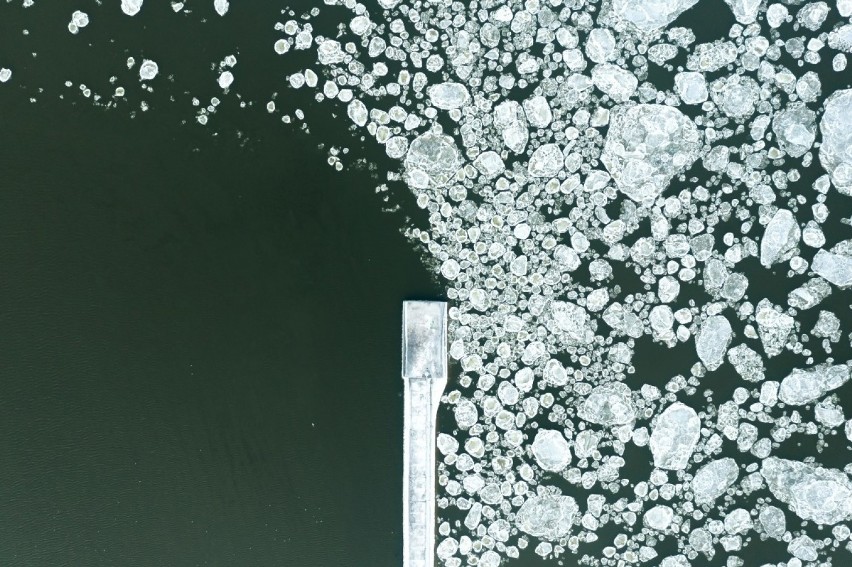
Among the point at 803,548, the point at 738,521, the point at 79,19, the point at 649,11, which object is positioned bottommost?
the point at 803,548

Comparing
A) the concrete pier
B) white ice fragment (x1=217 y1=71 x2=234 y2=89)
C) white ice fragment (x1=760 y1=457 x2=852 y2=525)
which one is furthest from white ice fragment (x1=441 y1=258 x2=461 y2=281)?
white ice fragment (x1=760 y1=457 x2=852 y2=525)

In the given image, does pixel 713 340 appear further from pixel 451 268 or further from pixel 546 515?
pixel 451 268

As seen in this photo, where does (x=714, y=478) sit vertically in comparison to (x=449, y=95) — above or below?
below

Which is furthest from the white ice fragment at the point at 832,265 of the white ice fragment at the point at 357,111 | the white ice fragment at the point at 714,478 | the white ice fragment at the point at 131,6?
the white ice fragment at the point at 131,6

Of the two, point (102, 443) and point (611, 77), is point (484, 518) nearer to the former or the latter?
point (102, 443)

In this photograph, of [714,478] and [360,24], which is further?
[714,478]

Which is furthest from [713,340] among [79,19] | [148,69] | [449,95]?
[79,19]

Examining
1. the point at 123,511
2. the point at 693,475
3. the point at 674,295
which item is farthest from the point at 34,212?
the point at 693,475
